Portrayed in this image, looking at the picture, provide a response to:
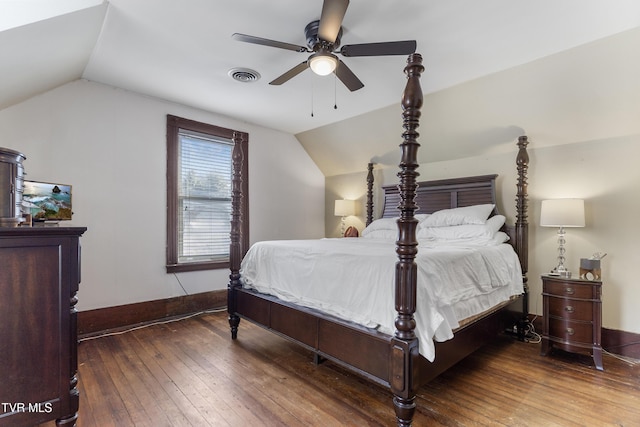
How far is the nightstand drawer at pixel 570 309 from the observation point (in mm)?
2535

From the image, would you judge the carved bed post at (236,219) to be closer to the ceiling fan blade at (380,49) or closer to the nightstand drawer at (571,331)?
the ceiling fan blade at (380,49)

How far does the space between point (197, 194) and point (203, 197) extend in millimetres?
84

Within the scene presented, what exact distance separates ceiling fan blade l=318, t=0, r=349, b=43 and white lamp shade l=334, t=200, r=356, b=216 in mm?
3006

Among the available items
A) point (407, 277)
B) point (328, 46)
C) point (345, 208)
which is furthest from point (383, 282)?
point (345, 208)

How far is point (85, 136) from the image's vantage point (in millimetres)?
3084

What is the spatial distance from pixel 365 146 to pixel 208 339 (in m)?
3.19

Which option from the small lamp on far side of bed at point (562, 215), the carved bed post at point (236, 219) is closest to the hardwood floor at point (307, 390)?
the carved bed post at point (236, 219)

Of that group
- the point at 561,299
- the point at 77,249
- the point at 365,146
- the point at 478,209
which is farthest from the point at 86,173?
the point at 561,299

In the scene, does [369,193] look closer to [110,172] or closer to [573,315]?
[573,315]

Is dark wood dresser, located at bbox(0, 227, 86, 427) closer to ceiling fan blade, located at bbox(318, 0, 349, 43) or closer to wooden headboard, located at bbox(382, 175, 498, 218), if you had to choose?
ceiling fan blade, located at bbox(318, 0, 349, 43)

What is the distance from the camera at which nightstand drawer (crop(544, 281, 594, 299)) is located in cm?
254

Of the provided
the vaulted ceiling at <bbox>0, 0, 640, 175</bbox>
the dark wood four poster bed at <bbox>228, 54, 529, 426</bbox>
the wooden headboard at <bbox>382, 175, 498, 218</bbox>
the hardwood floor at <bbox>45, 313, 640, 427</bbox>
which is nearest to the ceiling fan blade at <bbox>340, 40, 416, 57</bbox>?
the vaulted ceiling at <bbox>0, 0, 640, 175</bbox>

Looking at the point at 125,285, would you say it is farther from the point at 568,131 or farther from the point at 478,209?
the point at 568,131

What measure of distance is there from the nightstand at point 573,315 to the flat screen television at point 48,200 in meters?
4.44
